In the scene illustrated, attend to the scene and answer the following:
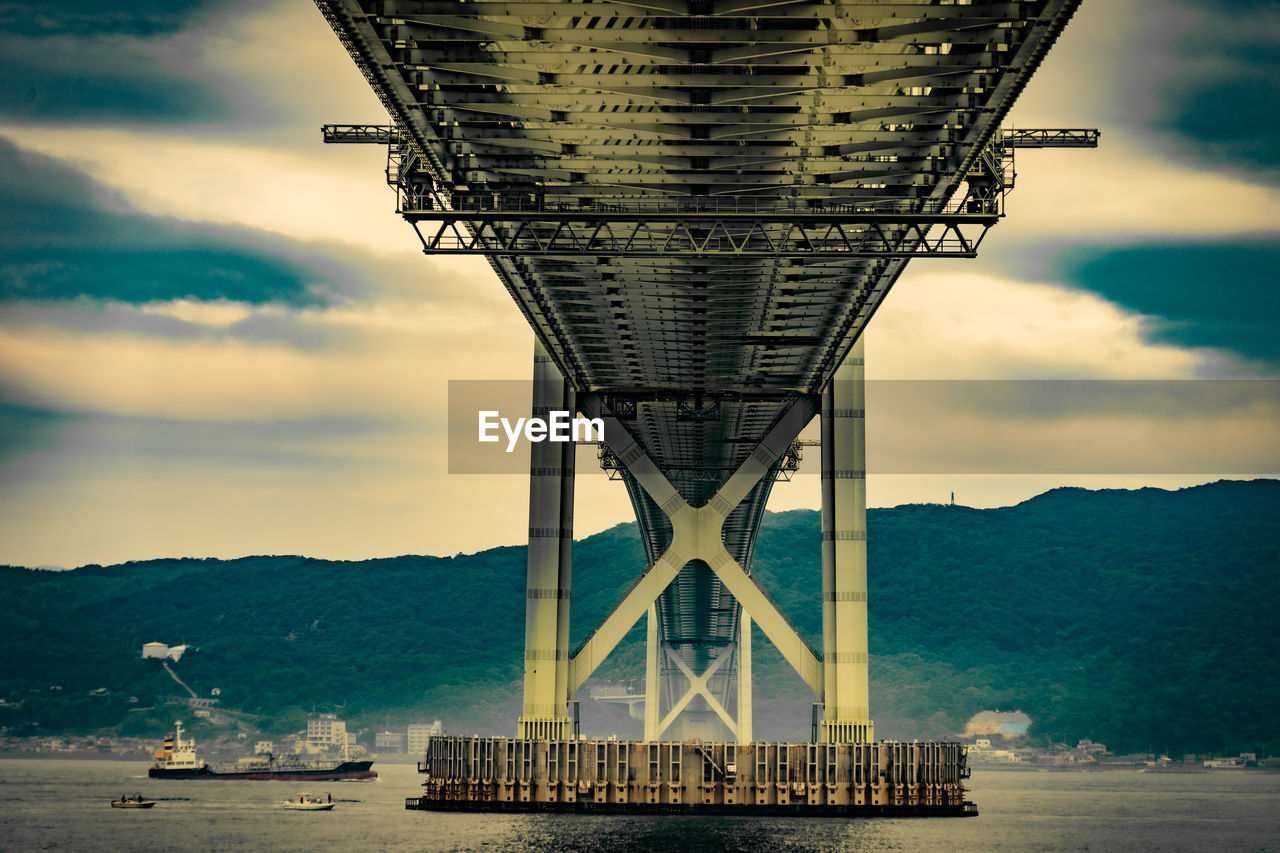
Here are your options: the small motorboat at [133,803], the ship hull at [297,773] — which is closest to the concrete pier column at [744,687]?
the small motorboat at [133,803]

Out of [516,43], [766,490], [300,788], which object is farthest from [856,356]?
[300,788]

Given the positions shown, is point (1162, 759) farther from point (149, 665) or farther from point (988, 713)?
point (149, 665)

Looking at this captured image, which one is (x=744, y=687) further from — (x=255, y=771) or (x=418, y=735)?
(x=418, y=735)

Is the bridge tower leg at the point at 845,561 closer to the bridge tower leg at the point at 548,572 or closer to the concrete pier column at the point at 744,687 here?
the bridge tower leg at the point at 548,572

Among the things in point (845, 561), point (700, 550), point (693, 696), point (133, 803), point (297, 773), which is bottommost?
point (133, 803)

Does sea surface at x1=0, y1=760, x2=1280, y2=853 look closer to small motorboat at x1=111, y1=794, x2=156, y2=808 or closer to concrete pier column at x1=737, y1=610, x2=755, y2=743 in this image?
small motorboat at x1=111, y1=794, x2=156, y2=808

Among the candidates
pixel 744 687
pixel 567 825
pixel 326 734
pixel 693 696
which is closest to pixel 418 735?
pixel 326 734
